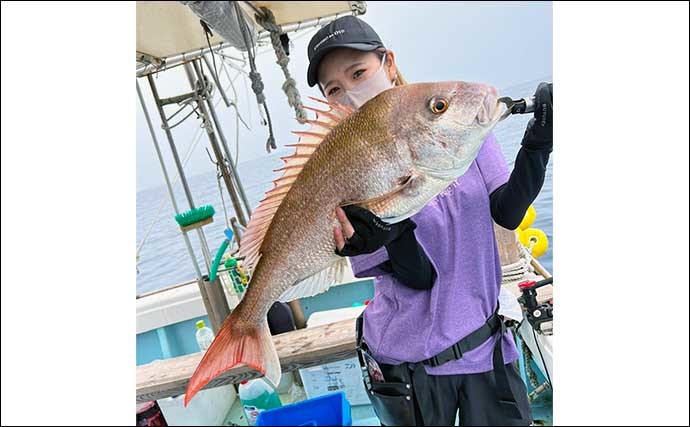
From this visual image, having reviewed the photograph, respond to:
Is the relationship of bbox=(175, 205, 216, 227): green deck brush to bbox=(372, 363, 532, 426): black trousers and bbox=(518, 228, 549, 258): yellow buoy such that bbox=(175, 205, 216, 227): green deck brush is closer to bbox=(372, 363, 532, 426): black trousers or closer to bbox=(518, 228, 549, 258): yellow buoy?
bbox=(372, 363, 532, 426): black trousers

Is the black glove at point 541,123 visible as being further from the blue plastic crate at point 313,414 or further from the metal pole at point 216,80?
the blue plastic crate at point 313,414

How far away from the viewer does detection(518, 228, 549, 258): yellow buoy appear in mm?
938

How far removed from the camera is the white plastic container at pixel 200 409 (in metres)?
2.11

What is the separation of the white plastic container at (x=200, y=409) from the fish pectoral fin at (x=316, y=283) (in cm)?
172

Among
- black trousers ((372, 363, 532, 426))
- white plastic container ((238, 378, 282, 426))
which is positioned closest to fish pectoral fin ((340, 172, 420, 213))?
black trousers ((372, 363, 532, 426))

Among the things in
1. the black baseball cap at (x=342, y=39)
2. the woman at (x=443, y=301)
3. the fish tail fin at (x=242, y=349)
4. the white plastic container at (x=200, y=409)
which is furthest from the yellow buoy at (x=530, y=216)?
the white plastic container at (x=200, y=409)

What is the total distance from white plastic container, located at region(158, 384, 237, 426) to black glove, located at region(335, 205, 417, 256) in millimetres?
1799

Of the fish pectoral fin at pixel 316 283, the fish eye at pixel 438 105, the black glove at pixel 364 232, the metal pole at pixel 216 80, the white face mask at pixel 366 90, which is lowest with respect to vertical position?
the fish pectoral fin at pixel 316 283

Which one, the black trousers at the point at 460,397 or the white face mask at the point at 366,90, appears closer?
the white face mask at the point at 366,90

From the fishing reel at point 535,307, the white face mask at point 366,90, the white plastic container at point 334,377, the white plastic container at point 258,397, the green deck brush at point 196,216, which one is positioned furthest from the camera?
the white plastic container at point 258,397

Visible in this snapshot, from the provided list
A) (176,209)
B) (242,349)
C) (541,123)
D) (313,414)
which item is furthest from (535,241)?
(176,209)
